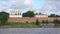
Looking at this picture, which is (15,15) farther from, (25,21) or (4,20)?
(4,20)

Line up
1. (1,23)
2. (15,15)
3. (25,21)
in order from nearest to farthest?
(1,23) < (25,21) < (15,15)

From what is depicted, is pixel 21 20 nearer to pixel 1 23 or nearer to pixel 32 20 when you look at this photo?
pixel 32 20

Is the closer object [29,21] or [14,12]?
[29,21]

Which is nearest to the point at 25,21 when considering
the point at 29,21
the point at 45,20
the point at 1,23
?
the point at 29,21

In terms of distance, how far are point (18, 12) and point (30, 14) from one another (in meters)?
2.42

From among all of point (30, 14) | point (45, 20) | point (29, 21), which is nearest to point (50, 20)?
point (45, 20)

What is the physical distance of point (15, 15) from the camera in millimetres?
51750

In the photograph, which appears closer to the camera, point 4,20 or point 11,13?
point 4,20

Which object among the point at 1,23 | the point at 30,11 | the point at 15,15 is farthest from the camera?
the point at 30,11

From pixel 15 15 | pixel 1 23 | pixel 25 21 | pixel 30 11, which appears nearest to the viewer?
pixel 1 23

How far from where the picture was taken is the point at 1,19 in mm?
40219

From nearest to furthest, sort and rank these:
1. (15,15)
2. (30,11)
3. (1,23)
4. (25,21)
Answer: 1. (1,23)
2. (25,21)
3. (15,15)
4. (30,11)

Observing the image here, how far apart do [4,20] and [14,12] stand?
42.3ft

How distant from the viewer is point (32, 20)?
4653 centimetres
